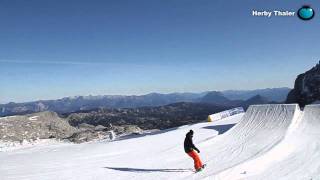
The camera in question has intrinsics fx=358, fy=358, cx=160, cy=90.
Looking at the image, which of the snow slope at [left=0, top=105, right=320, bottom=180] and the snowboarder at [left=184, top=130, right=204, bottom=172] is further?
the snowboarder at [left=184, top=130, right=204, bottom=172]

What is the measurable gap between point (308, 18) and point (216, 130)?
49.9ft

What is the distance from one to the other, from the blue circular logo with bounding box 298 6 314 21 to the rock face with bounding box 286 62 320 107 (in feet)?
427

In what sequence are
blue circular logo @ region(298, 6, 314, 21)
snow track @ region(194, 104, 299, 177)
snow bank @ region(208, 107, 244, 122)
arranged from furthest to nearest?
1. snow bank @ region(208, 107, 244, 122)
2. snow track @ region(194, 104, 299, 177)
3. blue circular logo @ region(298, 6, 314, 21)

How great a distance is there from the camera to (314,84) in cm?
14812

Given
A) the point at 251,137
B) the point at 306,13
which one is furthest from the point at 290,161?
the point at 251,137

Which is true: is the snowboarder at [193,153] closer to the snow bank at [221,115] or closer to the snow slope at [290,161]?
the snow slope at [290,161]

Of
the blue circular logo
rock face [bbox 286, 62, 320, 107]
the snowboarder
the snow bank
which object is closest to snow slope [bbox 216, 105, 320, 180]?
the snowboarder

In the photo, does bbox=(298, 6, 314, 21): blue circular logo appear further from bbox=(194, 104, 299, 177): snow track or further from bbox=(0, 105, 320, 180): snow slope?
bbox=(194, 104, 299, 177): snow track

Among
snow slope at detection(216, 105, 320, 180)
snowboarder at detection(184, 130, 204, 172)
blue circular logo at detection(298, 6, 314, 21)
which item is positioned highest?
blue circular logo at detection(298, 6, 314, 21)

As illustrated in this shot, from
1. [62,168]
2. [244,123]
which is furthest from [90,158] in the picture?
[244,123]

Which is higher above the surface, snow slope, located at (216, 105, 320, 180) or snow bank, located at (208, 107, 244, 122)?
snow bank, located at (208, 107, 244, 122)

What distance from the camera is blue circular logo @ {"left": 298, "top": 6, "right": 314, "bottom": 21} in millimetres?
16547

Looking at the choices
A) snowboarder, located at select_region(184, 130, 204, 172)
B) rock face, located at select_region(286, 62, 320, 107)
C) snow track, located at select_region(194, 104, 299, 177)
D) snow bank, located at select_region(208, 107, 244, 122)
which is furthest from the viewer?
rock face, located at select_region(286, 62, 320, 107)

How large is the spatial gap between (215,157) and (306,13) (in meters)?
8.63
